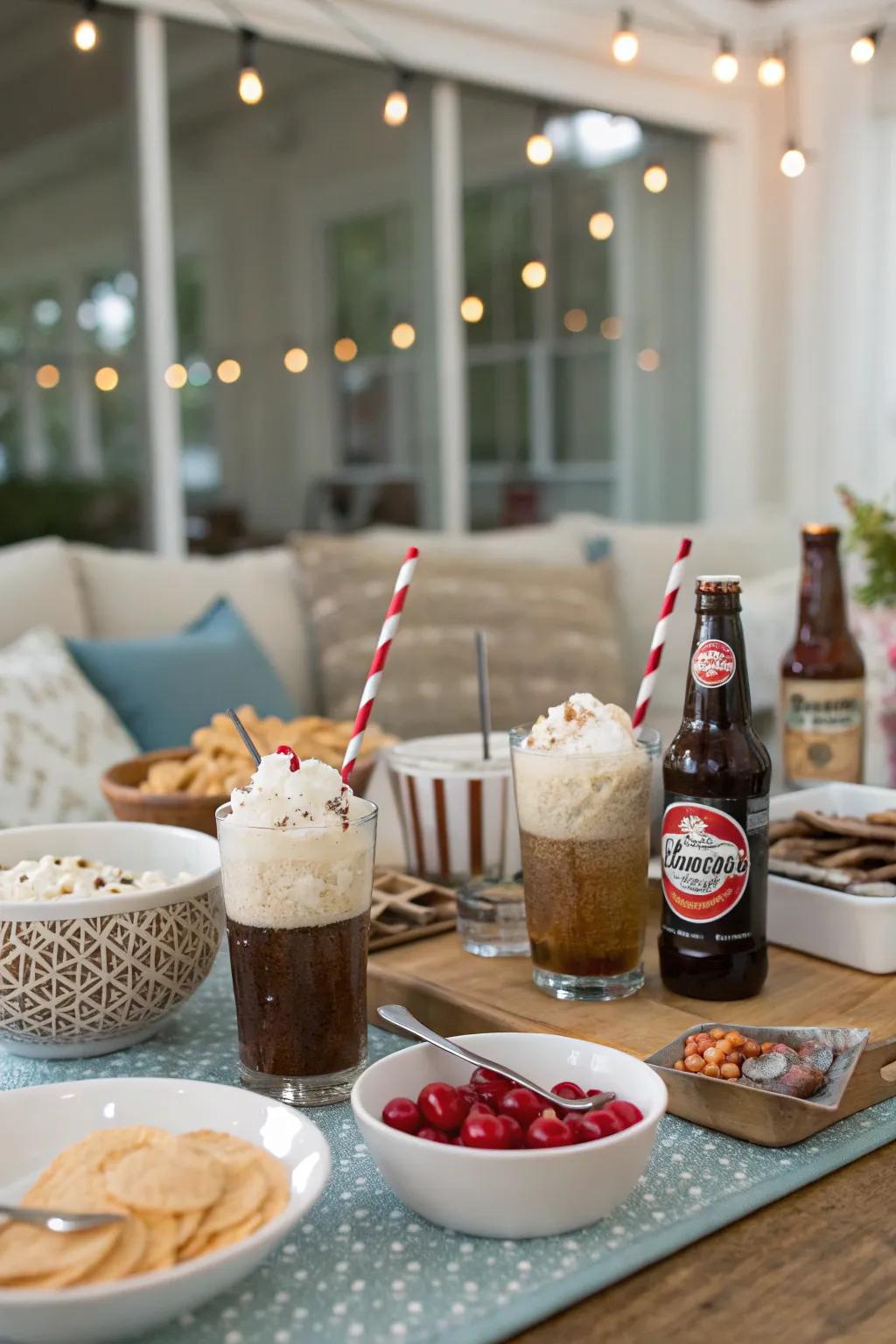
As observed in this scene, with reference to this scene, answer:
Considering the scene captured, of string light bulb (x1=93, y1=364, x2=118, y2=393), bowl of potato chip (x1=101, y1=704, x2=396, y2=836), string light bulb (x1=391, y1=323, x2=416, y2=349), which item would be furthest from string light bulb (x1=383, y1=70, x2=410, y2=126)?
bowl of potato chip (x1=101, y1=704, x2=396, y2=836)

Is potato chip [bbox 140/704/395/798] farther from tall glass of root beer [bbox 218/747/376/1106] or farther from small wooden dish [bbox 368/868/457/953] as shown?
tall glass of root beer [bbox 218/747/376/1106]

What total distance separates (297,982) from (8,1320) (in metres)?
0.35

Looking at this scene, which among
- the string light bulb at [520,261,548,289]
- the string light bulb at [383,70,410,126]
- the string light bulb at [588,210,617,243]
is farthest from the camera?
the string light bulb at [588,210,617,243]

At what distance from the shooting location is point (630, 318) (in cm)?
451

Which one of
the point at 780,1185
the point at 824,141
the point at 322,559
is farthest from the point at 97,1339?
the point at 824,141

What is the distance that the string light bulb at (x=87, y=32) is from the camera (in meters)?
2.87

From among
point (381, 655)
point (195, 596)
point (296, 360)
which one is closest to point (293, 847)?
point (381, 655)

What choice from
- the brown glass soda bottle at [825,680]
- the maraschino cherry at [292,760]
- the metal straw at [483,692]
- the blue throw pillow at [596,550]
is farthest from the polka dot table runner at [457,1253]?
the blue throw pillow at [596,550]

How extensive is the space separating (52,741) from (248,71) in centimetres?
169

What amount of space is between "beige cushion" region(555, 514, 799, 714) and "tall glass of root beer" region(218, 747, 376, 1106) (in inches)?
93.7

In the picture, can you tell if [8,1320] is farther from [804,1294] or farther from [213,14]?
[213,14]

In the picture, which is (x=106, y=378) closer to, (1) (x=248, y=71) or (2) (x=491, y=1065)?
(1) (x=248, y=71)

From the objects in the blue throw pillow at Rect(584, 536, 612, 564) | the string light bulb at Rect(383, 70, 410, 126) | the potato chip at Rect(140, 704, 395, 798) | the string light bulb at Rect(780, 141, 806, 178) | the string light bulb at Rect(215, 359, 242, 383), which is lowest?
the potato chip at Rect(140, 704, 395, 798)

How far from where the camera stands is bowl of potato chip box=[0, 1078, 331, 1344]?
2.17 feet
